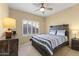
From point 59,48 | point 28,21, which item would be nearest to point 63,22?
point 59,48

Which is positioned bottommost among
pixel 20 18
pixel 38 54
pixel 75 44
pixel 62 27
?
pixel 38 54

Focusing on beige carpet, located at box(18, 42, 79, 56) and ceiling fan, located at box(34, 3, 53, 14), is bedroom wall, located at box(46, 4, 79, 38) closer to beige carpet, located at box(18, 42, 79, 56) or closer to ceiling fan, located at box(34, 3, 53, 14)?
ceiling fan, located at box(34, 3, 53, 14)

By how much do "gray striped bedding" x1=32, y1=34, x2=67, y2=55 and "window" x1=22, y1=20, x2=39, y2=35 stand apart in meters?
0.13

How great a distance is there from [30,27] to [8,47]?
22.5 inches

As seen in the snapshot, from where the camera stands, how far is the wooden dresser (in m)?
1.44

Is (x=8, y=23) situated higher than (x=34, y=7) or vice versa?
(x=34, y=7)

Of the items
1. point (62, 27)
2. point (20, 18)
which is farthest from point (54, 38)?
point (20, 18)

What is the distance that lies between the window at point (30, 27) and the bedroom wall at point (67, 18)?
0.80 ft

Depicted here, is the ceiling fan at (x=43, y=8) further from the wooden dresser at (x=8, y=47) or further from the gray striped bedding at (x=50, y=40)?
the wooden dresser at (x=8, y=47)

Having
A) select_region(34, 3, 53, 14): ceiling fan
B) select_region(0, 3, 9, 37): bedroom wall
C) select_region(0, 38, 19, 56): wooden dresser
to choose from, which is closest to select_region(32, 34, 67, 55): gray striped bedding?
select_region(0, 38, 19, 56): wooden dresser

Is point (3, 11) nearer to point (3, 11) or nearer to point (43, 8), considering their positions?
point (3, 11)

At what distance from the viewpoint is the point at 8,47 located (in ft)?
4.77

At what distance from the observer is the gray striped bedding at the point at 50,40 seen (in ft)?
5.88

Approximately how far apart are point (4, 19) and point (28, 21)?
1.48ft
